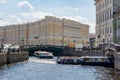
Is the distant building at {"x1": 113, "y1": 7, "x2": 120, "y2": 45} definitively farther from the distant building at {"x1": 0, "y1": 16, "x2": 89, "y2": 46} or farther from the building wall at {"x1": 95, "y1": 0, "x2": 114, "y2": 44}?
the distant building at {"x1": 0, "y1": 16, "x2": 89, "y2": 46}

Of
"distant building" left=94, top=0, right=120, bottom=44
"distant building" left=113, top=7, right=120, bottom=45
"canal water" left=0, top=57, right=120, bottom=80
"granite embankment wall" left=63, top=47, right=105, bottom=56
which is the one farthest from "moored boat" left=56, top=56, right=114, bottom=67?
"distant building" left=94, top=0, right=120, bottom=44

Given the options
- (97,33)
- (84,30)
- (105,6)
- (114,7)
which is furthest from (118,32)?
(84,30)

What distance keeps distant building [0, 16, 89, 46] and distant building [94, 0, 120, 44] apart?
4402cm

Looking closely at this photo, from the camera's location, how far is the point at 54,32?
170250mm

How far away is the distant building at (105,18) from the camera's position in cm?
9689

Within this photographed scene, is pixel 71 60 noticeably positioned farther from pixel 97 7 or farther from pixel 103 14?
pixel 97 7

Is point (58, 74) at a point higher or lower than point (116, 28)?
lower

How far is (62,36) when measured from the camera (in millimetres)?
172250

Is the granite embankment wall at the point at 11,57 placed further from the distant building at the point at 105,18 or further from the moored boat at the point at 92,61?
the distant building at the point at 105,18

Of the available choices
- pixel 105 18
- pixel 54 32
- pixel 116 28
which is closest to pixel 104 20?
pixel 105 18

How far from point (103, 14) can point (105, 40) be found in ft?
25.4

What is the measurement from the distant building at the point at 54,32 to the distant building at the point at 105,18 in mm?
44020

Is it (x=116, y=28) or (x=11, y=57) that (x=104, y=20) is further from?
(x=11, y=57)

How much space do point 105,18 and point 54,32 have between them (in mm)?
68639
